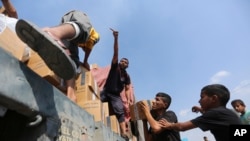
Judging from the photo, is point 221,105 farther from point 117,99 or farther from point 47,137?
point 117,99

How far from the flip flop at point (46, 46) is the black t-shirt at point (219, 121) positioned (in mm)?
1225

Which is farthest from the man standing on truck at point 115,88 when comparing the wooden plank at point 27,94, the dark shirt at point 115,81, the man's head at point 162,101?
the wooden plank at point 27,94

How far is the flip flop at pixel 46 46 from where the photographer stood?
1.33 m

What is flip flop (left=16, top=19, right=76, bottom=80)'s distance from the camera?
1.33 m

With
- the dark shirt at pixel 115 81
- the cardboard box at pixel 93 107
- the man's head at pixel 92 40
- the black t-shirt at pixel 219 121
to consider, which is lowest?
the black t-shirt at pixel 219 121

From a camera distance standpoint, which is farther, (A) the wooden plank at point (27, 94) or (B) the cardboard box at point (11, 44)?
(B) the cardboard box at point (11, 44)

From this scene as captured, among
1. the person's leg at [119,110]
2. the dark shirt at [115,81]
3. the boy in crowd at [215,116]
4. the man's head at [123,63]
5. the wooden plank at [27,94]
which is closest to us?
the wooden plank at [27,94]

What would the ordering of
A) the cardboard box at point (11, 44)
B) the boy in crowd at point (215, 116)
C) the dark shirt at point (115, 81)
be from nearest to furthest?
the cardboard box at point (11, 44) → the boy in crowd at point (215, 116) → the dark shirt at point (115, 81)

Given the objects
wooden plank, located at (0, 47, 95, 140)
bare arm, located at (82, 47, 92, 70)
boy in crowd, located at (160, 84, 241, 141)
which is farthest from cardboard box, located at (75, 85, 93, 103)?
wooden plank, located at (0, 47, 95, 140)

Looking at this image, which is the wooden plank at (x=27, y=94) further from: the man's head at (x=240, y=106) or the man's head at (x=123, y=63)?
the man's head at (x=240, y=106)

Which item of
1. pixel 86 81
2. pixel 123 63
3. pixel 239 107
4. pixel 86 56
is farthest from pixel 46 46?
pixel 239 107

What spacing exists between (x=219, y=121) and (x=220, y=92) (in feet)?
1.06

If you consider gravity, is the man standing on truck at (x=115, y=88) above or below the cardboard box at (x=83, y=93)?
above

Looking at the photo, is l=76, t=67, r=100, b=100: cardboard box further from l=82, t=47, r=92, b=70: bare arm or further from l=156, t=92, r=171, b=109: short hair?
l=156, t=92, r=171, b=109: short hair
